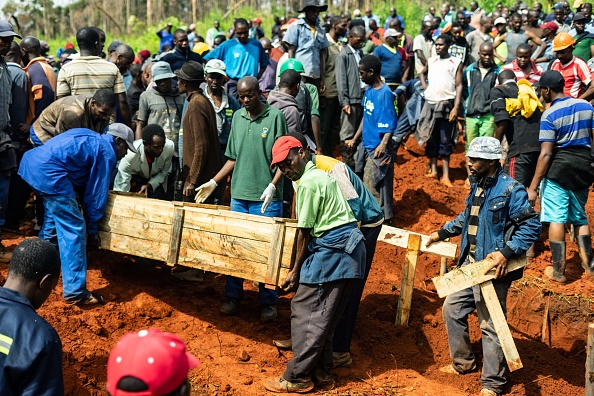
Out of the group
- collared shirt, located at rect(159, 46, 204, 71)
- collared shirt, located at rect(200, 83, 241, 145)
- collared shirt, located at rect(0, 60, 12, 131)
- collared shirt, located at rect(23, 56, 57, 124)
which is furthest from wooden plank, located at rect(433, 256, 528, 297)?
collared shirt, located at rect(159, 46, 204, 71)

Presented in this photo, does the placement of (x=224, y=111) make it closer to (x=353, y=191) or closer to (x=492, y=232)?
(x=353, y=191)

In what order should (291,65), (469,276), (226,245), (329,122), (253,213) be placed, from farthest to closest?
1. (329,122)
2. (291,65)
3. (253,213)
4. (226,245)
5. (469,276)

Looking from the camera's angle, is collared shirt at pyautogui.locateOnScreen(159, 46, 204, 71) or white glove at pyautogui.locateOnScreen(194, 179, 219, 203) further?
collared shirt at pyautogui.locateOnScreen(159, 46, 204, 71)

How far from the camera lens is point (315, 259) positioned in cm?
525

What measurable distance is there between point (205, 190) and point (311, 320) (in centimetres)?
Answer: 209

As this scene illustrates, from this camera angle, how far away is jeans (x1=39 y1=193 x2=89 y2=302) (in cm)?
594

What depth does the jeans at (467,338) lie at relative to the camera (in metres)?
5.51

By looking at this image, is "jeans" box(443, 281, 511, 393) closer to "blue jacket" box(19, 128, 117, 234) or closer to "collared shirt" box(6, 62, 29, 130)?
"blue jacket" box(19, 128, 117, 234)

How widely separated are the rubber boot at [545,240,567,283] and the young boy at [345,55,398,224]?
2.14m

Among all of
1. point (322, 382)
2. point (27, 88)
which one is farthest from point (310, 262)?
point (27, 88)

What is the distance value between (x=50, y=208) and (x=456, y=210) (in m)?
6.13

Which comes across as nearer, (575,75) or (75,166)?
(75,166)

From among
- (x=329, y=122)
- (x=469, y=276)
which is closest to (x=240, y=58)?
(x=329, y=122)

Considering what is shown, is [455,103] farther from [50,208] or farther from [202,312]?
[50,208]
